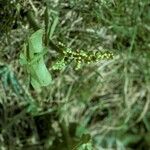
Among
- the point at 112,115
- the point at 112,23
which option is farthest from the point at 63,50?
the point at 112,115

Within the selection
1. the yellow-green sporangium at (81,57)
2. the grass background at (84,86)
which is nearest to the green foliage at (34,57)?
the yellow-green sporangium at (81,57)

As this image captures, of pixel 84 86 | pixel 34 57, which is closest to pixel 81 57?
pixel 34 57

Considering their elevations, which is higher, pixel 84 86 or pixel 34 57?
pixel 34 57

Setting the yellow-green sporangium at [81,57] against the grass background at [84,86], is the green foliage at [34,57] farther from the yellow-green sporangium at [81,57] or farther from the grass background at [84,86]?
the grass background at [84,86]

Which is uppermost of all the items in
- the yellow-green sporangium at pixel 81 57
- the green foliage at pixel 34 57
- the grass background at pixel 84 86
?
the green foliage at pixel 34 57

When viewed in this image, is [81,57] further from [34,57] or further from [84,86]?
[84,86]

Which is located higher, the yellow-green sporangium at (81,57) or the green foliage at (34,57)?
the green foliage at (34,57)

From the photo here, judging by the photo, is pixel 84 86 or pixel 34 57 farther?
pixel 84 86

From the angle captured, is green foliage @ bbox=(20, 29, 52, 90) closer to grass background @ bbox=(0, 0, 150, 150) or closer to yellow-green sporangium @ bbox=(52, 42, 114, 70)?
yellow-green sporangium @ bbox=(52, 42, 114, 70)

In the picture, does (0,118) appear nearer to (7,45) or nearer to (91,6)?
(7,45)
